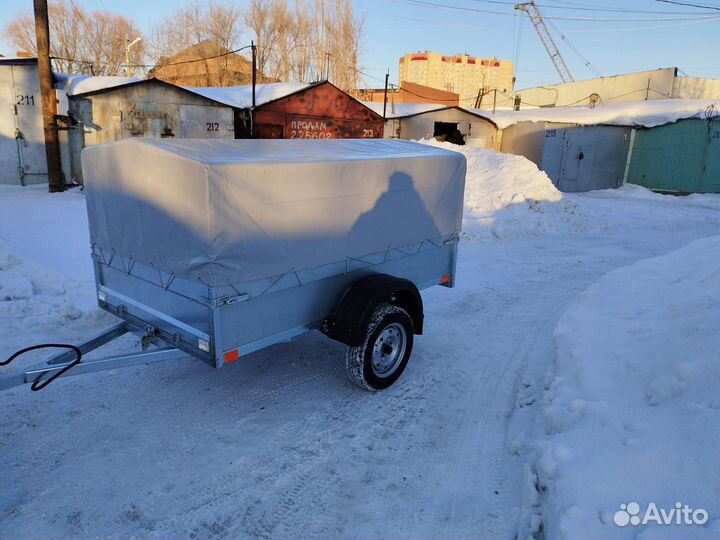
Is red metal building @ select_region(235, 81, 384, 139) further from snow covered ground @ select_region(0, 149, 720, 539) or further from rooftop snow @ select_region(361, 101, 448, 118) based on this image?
snow covered ground @ select_region(0, 149, 720, 539)

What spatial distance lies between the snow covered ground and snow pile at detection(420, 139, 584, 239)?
6.10m

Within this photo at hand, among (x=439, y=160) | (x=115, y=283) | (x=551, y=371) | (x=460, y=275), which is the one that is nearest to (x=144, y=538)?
(x=115, y=283)

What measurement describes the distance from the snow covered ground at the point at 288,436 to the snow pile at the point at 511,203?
6105 mm

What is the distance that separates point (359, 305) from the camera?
4.82 metres

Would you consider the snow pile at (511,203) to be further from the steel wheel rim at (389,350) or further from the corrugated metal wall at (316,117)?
the corrugated metal wall at (316,117)

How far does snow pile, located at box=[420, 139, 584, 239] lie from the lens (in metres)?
13.7

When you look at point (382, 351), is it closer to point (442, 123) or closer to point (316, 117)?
point (316, 117)

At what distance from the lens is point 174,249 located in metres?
4.10

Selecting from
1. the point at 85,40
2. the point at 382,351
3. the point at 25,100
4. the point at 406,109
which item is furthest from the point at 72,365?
the point at 85,40

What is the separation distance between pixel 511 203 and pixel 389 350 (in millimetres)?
11131

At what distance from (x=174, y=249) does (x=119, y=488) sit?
72.0 inches

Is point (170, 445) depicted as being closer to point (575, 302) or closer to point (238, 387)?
point (238, 387)

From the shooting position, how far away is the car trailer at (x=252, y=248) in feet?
12.8

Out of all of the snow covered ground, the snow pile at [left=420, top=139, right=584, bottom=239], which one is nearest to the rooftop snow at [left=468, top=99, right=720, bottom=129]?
the snow pile at [left=420, top=139, right=584, bottom=239]
